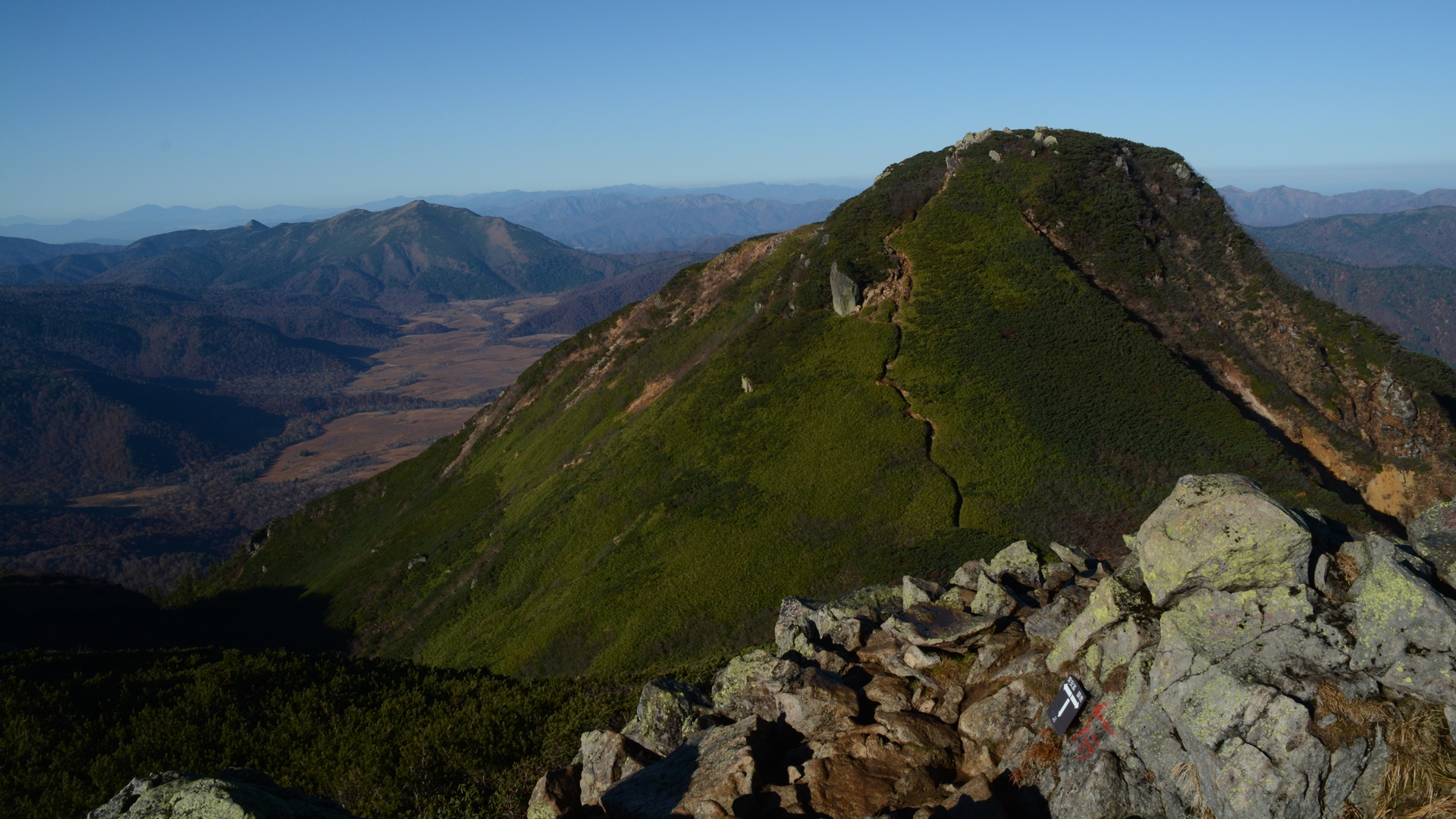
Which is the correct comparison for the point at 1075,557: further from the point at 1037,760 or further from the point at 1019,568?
the point at 1037,760

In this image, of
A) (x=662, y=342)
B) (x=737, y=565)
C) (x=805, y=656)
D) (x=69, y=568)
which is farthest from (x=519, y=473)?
Result: (x=69, y=568)

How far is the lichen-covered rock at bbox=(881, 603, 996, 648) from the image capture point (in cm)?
1573

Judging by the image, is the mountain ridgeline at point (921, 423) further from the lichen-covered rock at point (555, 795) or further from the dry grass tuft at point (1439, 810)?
the dry grass tuft at point (1439, 810)

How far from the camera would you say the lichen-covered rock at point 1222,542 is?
466 inches

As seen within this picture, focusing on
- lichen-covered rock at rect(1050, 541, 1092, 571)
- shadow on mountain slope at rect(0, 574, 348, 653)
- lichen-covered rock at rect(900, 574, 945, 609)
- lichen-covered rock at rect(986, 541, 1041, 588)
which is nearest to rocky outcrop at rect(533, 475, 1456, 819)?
lichen-covered rock at rect(986, 541, 1041, 588)

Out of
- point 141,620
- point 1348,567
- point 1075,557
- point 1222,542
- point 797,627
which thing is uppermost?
point 1222,542

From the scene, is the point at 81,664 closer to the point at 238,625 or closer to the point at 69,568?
the point at 238,625

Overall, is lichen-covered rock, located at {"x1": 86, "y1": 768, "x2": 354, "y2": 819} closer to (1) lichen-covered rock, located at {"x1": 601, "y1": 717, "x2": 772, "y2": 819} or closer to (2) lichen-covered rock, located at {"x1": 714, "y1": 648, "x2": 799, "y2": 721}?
(1) lichen-covered rock, located at {"x1": 601, "y1": 717, "x2": 772, "y2": 819}

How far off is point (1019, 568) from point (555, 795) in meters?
12.6

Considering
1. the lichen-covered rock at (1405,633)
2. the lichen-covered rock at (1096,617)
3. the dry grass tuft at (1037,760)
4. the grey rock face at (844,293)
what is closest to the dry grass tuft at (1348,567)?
the lichen-covered rock at (1405,633)

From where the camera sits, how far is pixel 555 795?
13242mm

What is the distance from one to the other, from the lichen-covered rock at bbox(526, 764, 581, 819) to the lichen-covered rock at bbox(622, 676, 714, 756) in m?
1.70

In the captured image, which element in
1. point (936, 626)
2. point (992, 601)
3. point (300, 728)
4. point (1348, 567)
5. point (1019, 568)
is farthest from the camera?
point (300, 728)

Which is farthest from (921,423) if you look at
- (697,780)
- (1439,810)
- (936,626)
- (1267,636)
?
(1439,810)
